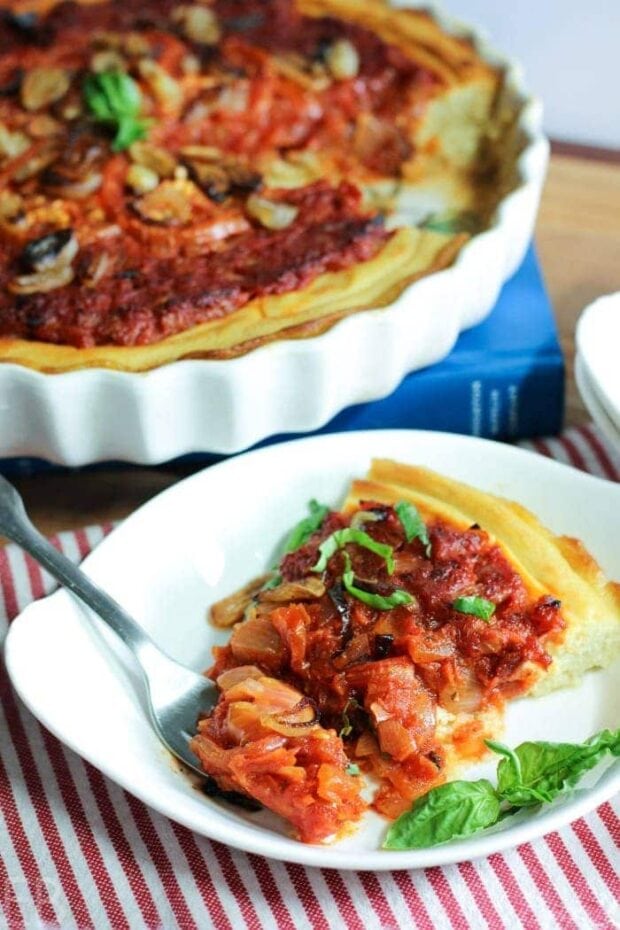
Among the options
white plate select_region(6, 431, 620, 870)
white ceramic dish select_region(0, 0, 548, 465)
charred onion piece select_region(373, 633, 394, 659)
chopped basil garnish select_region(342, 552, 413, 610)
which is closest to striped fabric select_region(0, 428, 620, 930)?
white plate select_region(6, 431, 620, 870)

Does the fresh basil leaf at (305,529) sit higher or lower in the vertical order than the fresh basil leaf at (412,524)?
lower

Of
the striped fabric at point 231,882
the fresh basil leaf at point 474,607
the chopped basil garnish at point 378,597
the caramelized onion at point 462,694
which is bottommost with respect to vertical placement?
the striped fabric at point 231,882

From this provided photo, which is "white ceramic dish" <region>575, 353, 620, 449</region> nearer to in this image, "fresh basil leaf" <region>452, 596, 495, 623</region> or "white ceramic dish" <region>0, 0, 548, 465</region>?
"white ceramic dish" <region>0, 0, 548, 465</region>

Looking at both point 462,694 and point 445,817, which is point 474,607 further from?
point 445,817

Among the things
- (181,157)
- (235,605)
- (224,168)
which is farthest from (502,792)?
(181,157)

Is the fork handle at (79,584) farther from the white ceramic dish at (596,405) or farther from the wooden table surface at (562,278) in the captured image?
the white ceramic dish at (596,405)

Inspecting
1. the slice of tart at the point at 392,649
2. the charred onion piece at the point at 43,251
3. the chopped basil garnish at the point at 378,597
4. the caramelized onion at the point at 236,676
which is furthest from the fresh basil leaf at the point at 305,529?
the charred onion piece at the point at 43,251
